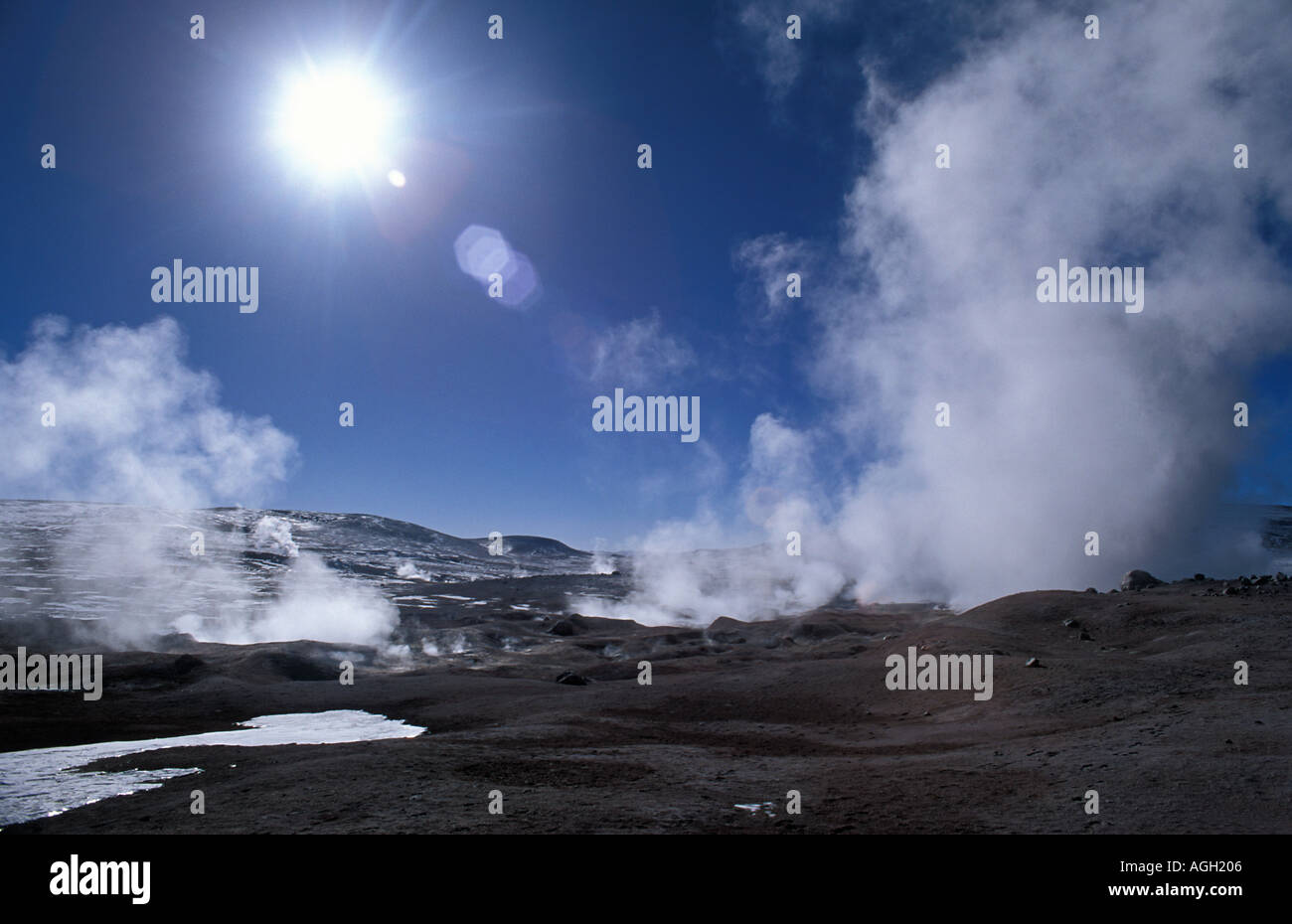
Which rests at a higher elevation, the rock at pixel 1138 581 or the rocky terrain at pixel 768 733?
the rock at pixel 1138 581

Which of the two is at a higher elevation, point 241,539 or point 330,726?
point 241,539

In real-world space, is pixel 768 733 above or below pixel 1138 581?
below

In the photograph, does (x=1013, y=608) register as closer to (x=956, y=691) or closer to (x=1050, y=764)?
(x=956, y=691)

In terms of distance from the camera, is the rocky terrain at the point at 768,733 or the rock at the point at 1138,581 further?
the rock at the point at 1138,581

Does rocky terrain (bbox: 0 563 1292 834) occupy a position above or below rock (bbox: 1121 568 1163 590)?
below

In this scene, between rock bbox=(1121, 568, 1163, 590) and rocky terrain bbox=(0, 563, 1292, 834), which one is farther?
rock bbox=(1121, 568, 1163, 590)

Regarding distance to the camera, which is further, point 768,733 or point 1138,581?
point 1138,581

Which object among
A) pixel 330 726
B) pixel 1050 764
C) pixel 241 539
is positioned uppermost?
pixel 241 539
